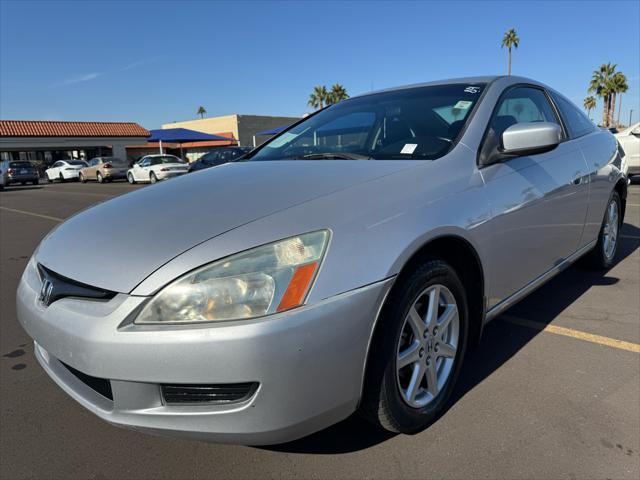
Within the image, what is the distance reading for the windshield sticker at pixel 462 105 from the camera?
2.49m

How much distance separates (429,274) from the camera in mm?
1852

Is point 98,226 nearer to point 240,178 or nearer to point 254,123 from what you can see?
point 240,178

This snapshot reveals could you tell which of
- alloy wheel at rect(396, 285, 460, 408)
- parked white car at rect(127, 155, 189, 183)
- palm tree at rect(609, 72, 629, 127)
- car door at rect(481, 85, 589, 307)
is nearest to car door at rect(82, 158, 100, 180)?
parked white car at rect(127, 155, 189, 183)

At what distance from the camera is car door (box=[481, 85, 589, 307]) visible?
228 cm

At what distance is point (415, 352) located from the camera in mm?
1897

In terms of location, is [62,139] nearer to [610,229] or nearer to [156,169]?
[156,169]

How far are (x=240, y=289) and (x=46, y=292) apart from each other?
878 millimetres

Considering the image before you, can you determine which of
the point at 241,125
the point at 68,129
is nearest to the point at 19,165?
the point at 68,129

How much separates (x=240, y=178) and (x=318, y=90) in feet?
197

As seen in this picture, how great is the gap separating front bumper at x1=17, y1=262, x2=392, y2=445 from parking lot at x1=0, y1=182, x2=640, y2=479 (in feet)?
1.29

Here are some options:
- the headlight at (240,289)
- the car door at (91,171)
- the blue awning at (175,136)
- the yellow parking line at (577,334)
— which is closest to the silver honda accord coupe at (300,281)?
the headlight at (240,289)

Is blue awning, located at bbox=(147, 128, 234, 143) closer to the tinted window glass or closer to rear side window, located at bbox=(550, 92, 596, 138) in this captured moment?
rear side window, located at bbox=(550, 92, 596, 138)

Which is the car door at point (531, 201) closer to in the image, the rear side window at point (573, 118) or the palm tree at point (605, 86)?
the rear side window at point (573, 118)

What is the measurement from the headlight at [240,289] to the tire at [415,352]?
378mm
